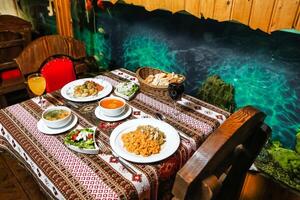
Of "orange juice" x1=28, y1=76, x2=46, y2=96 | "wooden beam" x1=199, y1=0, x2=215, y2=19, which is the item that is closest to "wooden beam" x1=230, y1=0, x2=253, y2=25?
"wooden beam" x1=199, y1=0, x2=215, y2=19

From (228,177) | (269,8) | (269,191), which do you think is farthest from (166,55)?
(228,177)

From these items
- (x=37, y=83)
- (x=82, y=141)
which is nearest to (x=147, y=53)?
(x=37, y=83)

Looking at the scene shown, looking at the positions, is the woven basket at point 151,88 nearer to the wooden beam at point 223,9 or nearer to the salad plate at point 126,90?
the salad plate at point 126,90

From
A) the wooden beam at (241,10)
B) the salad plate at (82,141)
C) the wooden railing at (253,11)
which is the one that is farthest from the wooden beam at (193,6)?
the salad plate at (82,141)

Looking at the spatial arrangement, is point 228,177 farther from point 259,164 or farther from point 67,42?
point 67,42

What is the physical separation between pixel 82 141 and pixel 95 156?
0.33 feet

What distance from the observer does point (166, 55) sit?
80.2 inches

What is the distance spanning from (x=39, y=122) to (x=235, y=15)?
1208mm

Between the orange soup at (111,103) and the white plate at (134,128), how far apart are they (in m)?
0.14

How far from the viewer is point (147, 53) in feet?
7.14

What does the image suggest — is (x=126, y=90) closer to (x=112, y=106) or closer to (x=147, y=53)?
(x=112, y=106)

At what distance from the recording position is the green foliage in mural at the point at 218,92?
175 centimetres

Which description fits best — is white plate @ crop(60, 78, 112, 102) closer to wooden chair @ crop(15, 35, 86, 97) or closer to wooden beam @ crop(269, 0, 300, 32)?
wooden chair @ crop(15, 35, 86, 97)

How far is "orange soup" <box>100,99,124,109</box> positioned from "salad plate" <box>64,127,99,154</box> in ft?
0.68
